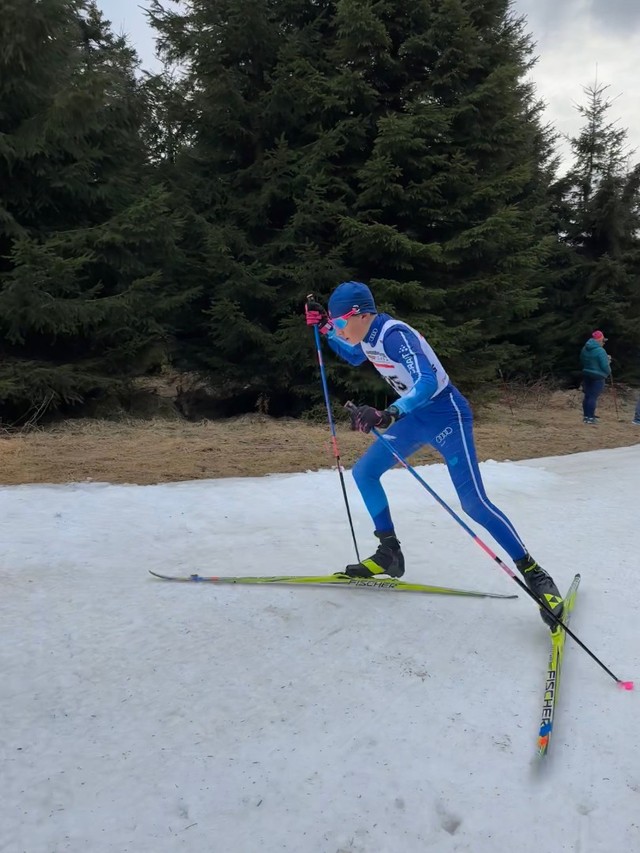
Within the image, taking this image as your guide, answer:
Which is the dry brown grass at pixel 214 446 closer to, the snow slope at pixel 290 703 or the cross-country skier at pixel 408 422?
the snow slope at pixel 290 703

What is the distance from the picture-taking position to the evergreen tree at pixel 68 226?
9.01m

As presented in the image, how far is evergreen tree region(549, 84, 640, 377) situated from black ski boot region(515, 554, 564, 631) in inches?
654

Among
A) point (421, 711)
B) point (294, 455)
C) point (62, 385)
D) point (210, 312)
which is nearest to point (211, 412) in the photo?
point (210, 312)

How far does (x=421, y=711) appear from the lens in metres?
2.88

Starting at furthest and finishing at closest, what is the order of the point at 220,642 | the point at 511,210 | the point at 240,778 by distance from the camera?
the point at 511,210 → the point at 220,642 → the point at 240,778

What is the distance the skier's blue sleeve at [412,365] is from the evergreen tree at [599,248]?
16.5m

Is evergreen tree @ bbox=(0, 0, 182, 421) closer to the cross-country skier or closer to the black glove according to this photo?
the cross-country skier

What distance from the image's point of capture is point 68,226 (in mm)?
10172

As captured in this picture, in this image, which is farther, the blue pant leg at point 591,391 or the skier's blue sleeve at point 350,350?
the blue pant leg at point 591,391

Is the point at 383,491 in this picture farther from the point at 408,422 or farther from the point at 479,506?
the point at 479,506

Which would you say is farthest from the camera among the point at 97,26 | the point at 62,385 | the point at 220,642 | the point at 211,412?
the point at 97,26

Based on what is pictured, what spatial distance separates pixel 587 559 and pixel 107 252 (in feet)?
27.6

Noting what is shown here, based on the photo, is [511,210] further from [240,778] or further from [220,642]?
[240,778]

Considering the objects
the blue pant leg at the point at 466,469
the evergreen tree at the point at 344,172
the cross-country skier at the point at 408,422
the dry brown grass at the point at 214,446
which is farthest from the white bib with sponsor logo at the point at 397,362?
the evergreen tree at the point at 344,172
